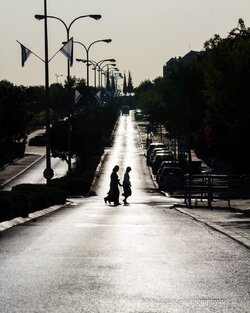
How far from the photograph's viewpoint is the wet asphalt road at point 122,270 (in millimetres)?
10398

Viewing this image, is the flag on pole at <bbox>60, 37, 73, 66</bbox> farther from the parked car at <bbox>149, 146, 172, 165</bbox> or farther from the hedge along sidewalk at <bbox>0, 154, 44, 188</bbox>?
the parked car at <bbox>149, 146, 172, 165</bbox>

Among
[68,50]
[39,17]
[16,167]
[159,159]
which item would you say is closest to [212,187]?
[68,50]

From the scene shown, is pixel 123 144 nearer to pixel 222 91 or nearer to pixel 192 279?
pixel 222 91

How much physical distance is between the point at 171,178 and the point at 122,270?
53.2 m

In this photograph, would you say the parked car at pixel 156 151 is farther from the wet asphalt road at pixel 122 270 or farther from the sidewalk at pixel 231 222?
the wet asphalt road at pixel 122 270

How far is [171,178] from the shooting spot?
218 ft

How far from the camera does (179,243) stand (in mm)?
17938

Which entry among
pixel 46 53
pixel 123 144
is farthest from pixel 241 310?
pixel 123 144

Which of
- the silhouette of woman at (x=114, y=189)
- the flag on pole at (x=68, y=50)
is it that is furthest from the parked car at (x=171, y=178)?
the silhouette of woman at (x=114, y=189)

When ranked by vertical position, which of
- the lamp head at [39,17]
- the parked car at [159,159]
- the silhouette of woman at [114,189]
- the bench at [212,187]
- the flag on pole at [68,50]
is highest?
the lamp head at [39,17]

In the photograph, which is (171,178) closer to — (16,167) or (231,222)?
(16,167)

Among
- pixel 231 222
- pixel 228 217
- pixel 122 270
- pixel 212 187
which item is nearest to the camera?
pixel 122 270

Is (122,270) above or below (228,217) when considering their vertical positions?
above

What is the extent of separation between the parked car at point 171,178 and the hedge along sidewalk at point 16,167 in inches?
697
